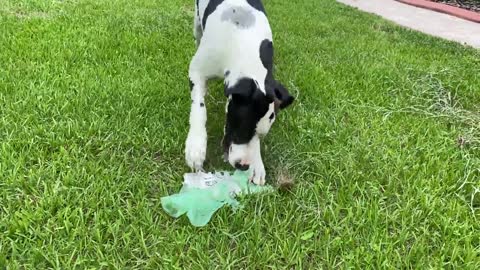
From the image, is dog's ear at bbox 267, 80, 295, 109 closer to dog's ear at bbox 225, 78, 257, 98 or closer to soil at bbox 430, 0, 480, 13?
dog's ear at bbox 225, 78, 257, 98

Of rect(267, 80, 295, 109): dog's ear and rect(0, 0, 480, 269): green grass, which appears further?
rect(267, 80, 295, 109): dog's ear

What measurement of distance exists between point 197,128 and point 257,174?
0.45 m

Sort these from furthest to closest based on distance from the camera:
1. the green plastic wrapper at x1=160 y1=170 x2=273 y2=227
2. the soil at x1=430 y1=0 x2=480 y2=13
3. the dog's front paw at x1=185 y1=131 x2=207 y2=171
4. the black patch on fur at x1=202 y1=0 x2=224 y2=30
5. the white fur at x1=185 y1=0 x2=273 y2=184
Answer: the soil at x1=430 y1=0 x2=480 y2=13 < the black patch on fur at x1=202 y1=0 x2=224 y2=30 < the dog's front paw at x1=185 y1=131 x2=207 y2=171 < the white fur at x1=185 y1=0 x2=273 y2=184 < the green plastic wrapper at x1=160 y1=170 x2=273 y2=227

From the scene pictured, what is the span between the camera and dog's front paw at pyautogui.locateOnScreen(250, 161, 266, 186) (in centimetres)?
260

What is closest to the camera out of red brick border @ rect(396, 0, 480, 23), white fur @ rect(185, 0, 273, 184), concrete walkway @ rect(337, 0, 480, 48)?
white fur @ rect(185, 0, 273, 184)

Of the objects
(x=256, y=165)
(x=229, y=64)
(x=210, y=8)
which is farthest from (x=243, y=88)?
(x=210, y=8)

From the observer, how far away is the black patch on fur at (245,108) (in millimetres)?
2426

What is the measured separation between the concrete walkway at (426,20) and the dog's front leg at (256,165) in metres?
4.98

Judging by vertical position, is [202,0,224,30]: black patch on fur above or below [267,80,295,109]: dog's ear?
above

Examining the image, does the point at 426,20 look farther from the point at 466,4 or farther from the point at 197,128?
the point at 197,128

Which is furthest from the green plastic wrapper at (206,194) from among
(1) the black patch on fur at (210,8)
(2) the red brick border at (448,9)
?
(2) the red brick border at (448,9)

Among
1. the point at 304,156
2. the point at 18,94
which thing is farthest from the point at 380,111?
the point at 18,94

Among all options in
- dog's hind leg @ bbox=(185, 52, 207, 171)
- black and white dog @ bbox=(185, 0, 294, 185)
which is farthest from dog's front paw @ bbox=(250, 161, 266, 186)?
dog's hind leg @ bbox=(185, 52, 207, 171)

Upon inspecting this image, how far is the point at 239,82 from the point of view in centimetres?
250
